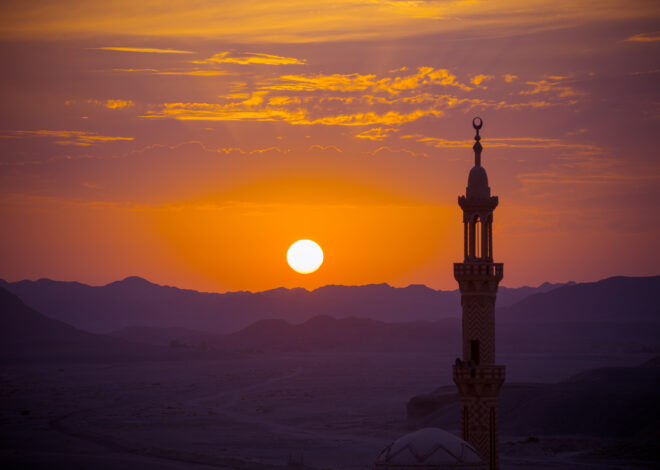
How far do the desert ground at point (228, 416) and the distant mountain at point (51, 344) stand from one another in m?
13.1

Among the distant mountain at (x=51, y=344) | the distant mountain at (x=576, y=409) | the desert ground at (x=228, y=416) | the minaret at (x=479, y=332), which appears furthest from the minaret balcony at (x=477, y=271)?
the distant mountain at (x=51, y=344)

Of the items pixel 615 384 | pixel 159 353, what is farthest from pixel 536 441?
pixel 159 353

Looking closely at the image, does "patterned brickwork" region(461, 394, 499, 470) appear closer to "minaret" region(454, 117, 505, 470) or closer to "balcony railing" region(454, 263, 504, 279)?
"minaret" region(454, 117, 505, 470)

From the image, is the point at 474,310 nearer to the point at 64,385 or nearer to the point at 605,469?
the point at 605,469

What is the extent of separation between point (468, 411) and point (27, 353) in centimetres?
14059

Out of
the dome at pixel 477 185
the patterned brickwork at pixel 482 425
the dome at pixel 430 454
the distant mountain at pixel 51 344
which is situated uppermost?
the distant mountain at pixel 51 344

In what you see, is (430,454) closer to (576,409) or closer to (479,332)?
(479,332)

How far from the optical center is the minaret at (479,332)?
91.4ft

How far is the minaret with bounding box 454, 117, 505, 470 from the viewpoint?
27.9 metres

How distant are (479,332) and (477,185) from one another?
4.22 m

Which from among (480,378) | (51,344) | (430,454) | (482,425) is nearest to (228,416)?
(482,425)

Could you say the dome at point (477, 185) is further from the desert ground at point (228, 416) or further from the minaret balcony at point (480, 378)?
the desert ground at point (228, 416)

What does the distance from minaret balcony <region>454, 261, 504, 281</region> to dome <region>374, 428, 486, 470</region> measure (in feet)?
15.8

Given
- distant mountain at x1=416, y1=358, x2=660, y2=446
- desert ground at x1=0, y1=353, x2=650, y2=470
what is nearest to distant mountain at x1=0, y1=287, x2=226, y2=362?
desert ground at x1=0, y1=353, x2=650, y2=470
